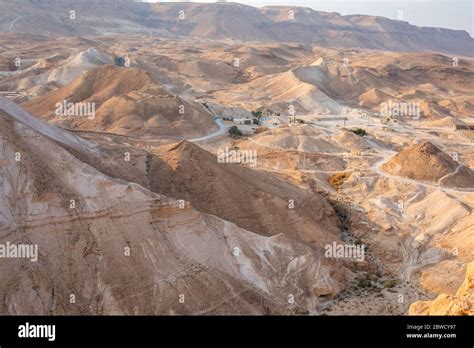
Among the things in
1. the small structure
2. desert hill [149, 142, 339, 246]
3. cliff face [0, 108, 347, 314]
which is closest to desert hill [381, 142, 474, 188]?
desert hill [149, 142, 339, 246]

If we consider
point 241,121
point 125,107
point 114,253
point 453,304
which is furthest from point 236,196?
point 241,121

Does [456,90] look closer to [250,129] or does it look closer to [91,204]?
[250,129]

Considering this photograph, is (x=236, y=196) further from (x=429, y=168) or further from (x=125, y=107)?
(x=125, y=107)

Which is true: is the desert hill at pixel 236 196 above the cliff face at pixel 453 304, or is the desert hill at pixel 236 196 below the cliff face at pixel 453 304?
below

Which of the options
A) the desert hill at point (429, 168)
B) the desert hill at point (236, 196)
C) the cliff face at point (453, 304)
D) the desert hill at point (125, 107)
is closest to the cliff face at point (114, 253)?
the desert hill at point (236, 196)

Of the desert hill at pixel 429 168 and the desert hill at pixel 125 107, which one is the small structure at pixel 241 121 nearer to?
the desert hill at pixel 125 107
